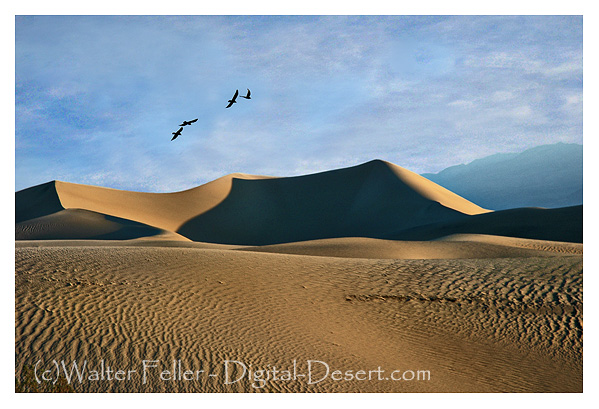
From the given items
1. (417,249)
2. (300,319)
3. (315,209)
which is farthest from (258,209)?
(300,319)

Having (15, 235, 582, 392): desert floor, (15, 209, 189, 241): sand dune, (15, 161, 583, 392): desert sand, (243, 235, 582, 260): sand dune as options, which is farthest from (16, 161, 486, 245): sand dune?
(15, 235, 582, 392): desert floor

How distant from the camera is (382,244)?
79.7 feet

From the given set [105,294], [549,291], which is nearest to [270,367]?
[105,294]

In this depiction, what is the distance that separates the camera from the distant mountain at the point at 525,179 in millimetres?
125875

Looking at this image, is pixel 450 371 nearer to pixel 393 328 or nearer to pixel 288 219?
pixel 393 328

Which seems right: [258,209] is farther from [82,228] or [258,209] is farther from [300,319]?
[300,319]

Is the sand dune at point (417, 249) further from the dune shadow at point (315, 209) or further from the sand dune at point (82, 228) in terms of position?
the dune shadow at point (315, 209)

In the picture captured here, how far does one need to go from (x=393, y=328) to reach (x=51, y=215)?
155 feet

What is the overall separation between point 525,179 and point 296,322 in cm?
14611

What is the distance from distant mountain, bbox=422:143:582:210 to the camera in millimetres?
125875

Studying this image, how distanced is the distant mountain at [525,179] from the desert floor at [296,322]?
121m

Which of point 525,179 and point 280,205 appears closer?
point 280,205

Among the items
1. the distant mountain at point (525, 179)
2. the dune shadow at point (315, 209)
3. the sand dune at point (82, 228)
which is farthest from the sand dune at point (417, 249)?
the distant mountain at point (525, 179)

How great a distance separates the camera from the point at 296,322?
8.19 meters
